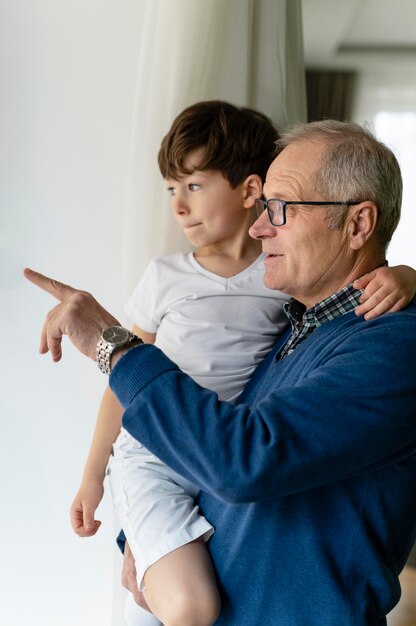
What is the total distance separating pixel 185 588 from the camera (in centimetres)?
138

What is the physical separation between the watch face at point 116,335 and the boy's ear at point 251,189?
687 millimetres

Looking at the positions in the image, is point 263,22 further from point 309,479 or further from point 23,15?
point 309,479

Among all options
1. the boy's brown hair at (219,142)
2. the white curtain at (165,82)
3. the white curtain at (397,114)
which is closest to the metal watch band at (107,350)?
the boy's brown hair at (219,142)

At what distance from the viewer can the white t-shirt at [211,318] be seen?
1751 mm

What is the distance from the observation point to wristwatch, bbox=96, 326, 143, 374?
1246 mm

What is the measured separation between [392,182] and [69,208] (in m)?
1.07

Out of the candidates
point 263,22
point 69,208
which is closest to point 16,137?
point 69,208

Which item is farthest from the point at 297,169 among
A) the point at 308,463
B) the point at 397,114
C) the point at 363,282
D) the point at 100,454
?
the point at 397,114

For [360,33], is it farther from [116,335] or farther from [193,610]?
[193,610]

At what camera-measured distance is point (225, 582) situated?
4.53 feet

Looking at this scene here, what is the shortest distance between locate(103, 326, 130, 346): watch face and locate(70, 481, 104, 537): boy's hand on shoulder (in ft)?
2.11

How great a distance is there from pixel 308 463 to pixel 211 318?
0.69 meters

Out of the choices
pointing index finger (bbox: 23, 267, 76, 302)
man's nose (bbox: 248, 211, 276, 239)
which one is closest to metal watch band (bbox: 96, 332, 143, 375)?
pointing index finger (bbox: 23, 267, 76, 302)

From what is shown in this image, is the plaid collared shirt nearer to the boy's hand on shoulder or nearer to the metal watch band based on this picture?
the metal watch band
